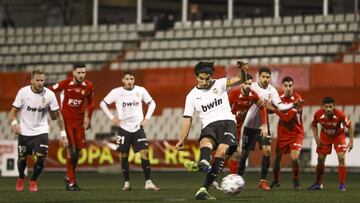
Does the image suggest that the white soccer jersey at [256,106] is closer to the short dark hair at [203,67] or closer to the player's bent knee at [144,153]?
the player's bent knee at [144,153]

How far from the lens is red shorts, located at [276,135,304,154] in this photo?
73.5ft

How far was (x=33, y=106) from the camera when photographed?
70.1 ft

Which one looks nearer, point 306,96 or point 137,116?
point 137,116

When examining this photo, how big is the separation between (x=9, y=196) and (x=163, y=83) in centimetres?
1920

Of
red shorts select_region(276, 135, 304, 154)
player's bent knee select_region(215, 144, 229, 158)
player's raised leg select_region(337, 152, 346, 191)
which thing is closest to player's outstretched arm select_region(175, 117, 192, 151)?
player's bent knee select_region(215, 144, 229, 158)

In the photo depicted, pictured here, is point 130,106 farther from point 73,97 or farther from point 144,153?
point 73,97

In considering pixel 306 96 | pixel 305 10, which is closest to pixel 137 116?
pixel 306 96

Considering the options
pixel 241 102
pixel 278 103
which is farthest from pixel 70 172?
pixel 278 103

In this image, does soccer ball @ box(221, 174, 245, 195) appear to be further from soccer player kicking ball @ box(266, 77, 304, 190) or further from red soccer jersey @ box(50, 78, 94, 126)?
red soccer jersey @ box(50, 78, 94, 126)

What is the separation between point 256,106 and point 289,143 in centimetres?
103

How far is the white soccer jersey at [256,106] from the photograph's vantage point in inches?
864

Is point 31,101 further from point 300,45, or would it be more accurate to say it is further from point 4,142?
point 300,45

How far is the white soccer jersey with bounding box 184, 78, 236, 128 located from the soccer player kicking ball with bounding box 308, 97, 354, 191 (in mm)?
4793

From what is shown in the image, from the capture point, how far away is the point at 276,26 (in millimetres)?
39438
